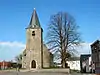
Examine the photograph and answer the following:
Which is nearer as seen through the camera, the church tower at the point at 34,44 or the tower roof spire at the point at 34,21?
the church tower at the point at 34,44

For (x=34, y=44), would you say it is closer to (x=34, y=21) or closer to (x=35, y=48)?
(x=35, y=48)

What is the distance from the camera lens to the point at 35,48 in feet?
244

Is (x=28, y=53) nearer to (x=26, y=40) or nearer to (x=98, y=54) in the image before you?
(x=26, y=40)

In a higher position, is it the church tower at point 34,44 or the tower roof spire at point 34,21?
the tower roof spire at point 34,21

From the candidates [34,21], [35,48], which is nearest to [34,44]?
[35,48]

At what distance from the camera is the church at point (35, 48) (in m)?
73.6

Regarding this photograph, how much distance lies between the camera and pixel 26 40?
2975 inches

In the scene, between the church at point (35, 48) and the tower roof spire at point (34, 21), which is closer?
the church at point (35, 48)

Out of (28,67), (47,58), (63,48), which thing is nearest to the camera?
(63,48)

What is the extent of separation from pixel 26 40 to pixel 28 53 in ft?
14.6

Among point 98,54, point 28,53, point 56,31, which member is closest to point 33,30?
point 28,53

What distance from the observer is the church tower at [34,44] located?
73581 millimetres

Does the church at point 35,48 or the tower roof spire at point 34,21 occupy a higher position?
the tower roof spire at point 34,21

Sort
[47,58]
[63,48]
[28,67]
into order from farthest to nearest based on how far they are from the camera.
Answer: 1. [47,58]
2. [28,67]
3. [63,48]
